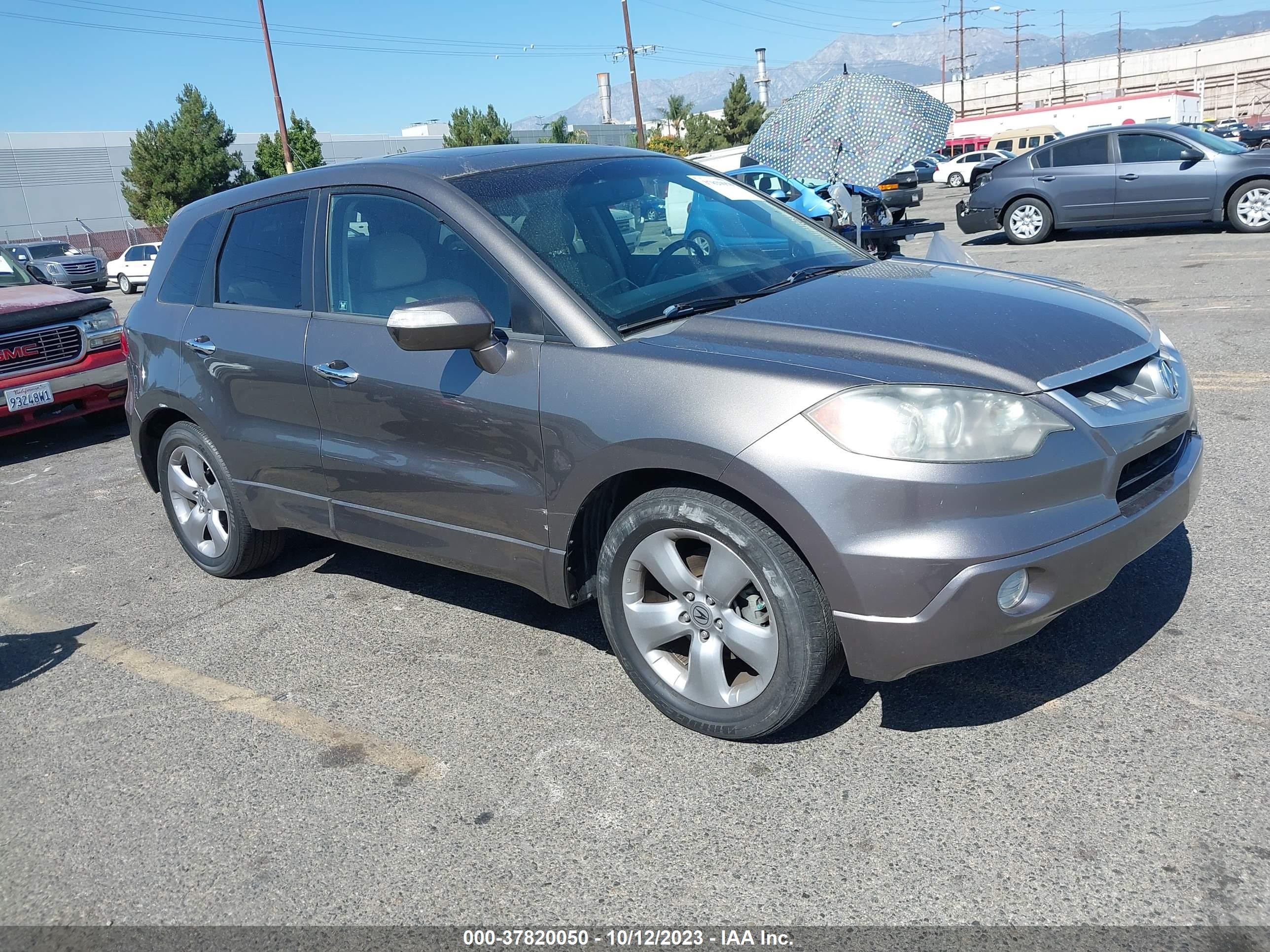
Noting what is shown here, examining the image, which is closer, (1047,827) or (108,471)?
(1047,827)

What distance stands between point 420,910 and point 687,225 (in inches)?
99.2

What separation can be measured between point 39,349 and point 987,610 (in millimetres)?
7762

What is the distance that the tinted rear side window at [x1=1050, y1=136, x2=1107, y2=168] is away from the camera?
14.2m

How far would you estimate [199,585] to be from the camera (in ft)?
16.0

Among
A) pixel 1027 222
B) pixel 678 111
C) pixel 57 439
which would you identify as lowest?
pixel 57 439

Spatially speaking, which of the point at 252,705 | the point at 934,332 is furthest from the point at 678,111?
the point at 934,332

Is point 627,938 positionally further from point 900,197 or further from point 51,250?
point 51,250

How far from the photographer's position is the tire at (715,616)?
2795 mm

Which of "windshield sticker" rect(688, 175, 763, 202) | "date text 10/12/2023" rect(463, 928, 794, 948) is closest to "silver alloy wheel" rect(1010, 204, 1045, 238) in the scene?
"windshield sticker" rect(688, 175, 763, 202)

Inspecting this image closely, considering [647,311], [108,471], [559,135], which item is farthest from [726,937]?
[559,135]

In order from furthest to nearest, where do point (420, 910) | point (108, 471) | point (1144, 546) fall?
point (108, 471), point (1144, 546), point (420, 910)

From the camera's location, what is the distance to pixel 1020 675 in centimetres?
329

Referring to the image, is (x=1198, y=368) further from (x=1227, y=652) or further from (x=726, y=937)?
(x=726, y=937)

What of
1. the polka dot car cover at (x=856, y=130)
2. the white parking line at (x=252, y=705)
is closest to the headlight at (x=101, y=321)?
the white parking line at (x=252, y=705)
